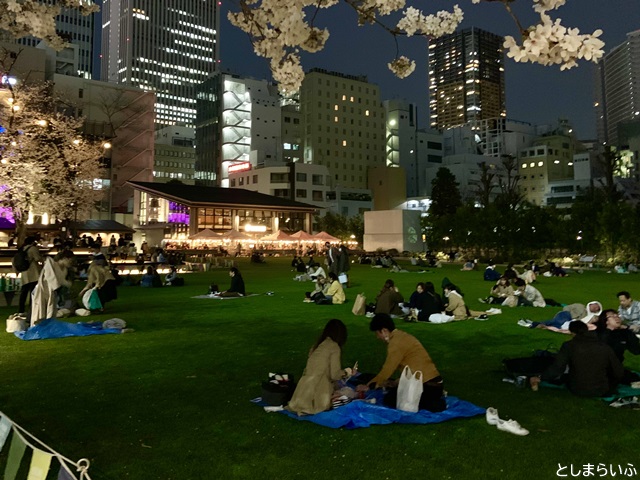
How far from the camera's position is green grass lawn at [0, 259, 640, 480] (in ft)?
14.0

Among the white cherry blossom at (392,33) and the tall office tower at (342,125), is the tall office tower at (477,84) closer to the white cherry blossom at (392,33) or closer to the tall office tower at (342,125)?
the tall office tower at (342,125)

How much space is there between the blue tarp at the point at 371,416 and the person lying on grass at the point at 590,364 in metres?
1.49

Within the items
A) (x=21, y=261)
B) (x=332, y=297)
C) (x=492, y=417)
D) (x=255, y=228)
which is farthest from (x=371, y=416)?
(x=255, y=228)

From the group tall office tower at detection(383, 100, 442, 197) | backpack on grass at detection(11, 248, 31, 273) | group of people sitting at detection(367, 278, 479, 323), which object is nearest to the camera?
backpack on grass at detection(11, 248, 31, 273)

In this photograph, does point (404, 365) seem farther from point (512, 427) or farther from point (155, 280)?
point (155, 280)

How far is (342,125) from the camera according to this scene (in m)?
96.4

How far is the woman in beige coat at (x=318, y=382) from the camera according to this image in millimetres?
5395

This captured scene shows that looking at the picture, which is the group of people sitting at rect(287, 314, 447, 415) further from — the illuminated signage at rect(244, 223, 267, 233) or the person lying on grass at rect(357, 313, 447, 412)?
the illuminated signage at rect(244, 223, 267, 233)

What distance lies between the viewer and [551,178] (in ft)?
308

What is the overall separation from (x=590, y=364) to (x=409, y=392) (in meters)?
2.38

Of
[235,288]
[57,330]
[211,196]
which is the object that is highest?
[211,196]

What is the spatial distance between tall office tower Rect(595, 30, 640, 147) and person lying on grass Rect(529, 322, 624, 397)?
188 meters

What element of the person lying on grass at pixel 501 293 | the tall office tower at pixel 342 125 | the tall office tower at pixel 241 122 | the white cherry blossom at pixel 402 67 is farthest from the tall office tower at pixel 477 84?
the white cherry blossom at pixel 402 67

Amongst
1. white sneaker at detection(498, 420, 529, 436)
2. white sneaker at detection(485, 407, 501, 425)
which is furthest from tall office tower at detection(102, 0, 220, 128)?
white sneaker at detection(498, 420, 529, 436)
